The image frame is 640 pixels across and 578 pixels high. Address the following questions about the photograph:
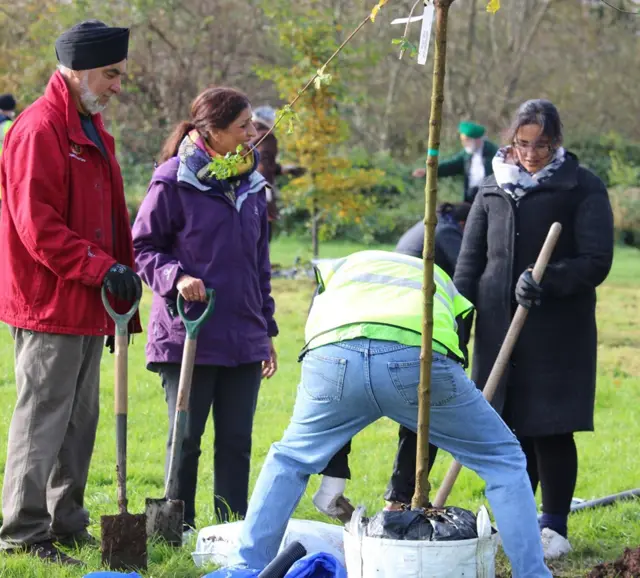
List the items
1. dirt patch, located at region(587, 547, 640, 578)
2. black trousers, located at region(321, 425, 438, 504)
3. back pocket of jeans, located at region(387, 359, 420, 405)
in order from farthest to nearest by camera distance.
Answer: black trousers, located at region(321, 425, 438, 504) < dirt patch, located at region(587, 547, 640, 578) < back pocket of jeans, located at region(387, 359, 420, 405)

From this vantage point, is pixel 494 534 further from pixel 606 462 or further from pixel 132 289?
pixel 606 462

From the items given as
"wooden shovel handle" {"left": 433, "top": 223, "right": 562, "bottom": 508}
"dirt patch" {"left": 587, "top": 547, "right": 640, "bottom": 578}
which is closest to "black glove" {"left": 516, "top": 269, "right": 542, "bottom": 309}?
"wooden shovel handle" {"left": 433, "top": 223, "right": 562, "bottom": 508}

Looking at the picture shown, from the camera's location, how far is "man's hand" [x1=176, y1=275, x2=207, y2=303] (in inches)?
182

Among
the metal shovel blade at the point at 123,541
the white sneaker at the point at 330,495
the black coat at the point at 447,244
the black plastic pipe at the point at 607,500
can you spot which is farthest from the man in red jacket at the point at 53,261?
the black plastic pipe at the point at 607,500

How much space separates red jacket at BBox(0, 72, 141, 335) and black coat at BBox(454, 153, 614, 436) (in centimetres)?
173

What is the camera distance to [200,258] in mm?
4852

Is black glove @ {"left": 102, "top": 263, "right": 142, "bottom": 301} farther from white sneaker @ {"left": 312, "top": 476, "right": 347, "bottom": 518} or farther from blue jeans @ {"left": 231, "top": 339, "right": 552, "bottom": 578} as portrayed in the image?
white sneaker @ {"left": 312, "top": 476, "right": 347, "bottom": 518}

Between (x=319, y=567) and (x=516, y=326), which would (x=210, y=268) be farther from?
→ (x=319, y=567)

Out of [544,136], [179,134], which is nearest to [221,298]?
[179,134]

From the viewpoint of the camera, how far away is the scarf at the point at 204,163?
4.79 meters

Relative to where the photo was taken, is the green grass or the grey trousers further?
the green grass

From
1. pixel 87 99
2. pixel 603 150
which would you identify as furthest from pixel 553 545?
pixel 603 150

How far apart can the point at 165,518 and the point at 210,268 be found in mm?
1076

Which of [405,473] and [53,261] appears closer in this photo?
[53,261]
